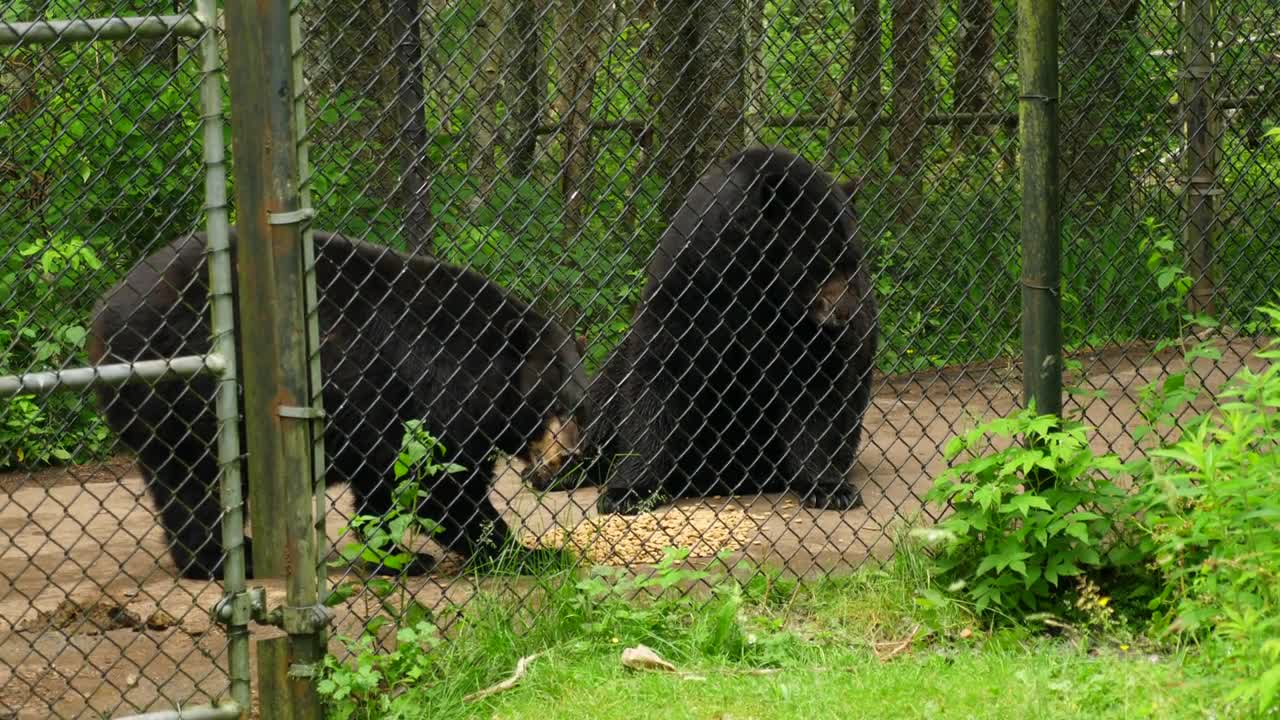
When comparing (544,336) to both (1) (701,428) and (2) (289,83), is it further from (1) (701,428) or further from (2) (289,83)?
(2) (289,83)

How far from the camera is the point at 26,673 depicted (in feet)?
13.2

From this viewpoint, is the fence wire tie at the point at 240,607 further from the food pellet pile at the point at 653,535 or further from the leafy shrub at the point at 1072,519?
the leafy shrub at the point at 1072,519

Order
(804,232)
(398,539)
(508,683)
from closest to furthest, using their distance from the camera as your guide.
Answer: (398,539), (508,683), (804,232)

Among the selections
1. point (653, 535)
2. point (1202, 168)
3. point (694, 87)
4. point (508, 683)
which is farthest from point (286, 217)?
point (1202, 168)

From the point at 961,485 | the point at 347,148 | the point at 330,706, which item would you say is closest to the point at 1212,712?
the point at 961,485

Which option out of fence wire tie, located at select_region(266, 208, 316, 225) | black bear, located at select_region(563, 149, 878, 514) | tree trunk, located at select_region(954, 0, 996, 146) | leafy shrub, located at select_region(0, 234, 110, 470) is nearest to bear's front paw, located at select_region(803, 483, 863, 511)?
black bear, located at select_region(563, 149, 878, 514)

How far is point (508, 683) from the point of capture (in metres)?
3.99

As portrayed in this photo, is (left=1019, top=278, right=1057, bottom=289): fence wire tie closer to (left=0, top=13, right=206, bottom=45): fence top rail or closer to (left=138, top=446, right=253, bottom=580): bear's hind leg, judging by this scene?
(left=0, top=13, right=206, bottom=45): fence top rail

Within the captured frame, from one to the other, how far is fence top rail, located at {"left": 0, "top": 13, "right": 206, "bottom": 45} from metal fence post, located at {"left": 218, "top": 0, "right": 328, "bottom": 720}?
0.68 ft

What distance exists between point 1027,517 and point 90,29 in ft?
9.54

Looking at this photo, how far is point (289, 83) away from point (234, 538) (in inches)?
43.5

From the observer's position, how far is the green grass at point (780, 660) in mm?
3754

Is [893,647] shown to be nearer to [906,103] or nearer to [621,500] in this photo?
[621,500]

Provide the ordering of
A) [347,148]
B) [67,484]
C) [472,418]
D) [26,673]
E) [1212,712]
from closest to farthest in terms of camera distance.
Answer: [1212,712]
[26,673]
[472,418]
[347,148]
[67,484]
